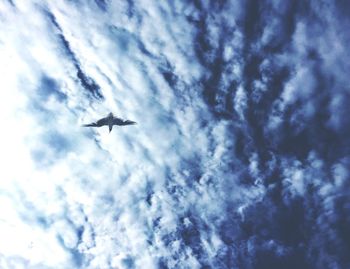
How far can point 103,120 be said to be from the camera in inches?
503

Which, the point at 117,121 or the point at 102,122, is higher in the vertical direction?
the point at 117,121

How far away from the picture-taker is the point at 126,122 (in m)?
12.9

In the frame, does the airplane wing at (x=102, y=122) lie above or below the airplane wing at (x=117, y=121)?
below

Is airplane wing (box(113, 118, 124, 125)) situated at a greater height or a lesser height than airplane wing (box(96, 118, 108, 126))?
greater

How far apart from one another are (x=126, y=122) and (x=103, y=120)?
90 centimetres
